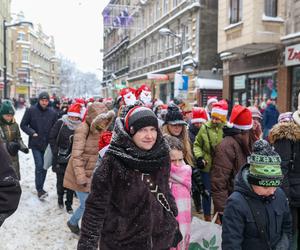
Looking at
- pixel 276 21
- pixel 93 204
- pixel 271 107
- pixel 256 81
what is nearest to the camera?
pixel 93 204

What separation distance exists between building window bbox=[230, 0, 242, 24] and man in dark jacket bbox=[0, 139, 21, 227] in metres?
15.8

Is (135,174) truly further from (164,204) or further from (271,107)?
(271,107)

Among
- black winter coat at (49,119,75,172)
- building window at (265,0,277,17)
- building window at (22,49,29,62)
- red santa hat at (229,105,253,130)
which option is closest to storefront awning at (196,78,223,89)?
building window at (265,0,277,17)

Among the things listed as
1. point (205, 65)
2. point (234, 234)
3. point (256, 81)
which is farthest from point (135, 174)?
point (205, 65)

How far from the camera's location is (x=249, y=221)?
2.99 meters

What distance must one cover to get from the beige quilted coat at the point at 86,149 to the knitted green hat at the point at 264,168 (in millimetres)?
2580

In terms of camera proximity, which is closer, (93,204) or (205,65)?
(93,204)

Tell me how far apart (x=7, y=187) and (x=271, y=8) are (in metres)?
15.1

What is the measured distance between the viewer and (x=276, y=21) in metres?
15.5

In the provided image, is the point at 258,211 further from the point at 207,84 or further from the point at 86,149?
the point at 207,84

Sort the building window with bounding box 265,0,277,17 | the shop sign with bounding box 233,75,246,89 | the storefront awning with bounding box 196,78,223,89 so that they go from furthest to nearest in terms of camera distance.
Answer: the storefront awning with bounding box 196,78,223,89, the shop sign with bounding box 233,75,246,89, the building window with bounding box 265,0,277,17

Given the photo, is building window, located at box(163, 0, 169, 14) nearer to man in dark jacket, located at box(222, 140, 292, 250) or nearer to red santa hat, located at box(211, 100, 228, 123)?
red santa hat, located at box(211, 100, 228, 123)

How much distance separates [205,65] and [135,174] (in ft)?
70.2

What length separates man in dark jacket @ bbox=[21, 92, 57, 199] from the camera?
761cm
